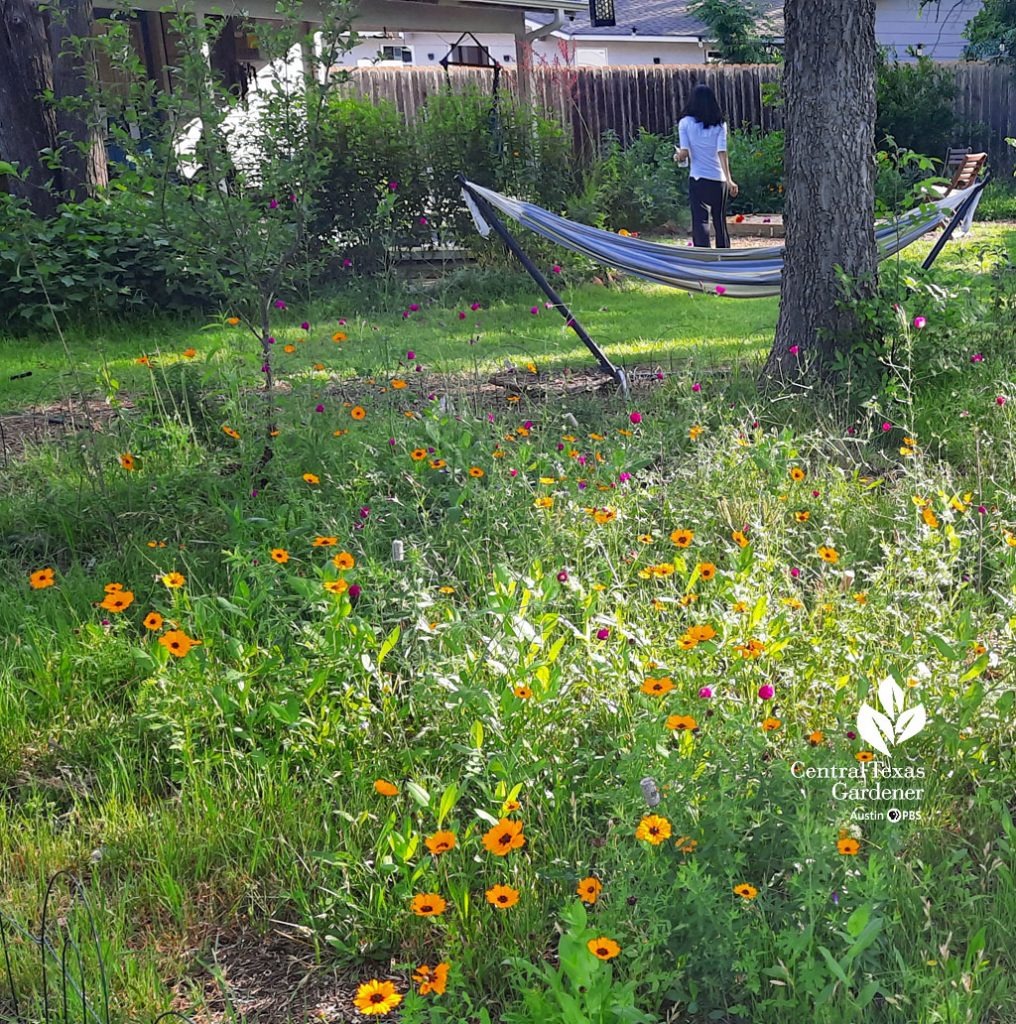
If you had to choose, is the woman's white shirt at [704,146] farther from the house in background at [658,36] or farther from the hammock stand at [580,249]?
the house in background at [658,36]

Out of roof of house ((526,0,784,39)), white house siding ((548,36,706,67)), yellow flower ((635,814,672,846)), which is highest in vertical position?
roof of house ((526,0,784,39))

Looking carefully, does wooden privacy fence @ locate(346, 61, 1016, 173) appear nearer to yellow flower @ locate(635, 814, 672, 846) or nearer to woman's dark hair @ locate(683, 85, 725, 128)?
A: woman's dark hair @ locate(683, 85, 725, 128)

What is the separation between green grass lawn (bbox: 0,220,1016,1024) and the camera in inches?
63.2

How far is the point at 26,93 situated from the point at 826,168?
5588 mm

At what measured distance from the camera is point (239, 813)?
2.04 meters

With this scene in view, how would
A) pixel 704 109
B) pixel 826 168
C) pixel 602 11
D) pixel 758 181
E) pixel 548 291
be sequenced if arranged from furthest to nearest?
1. pixel 602 11
2. pixel 758 181
3. pixel 704 109
4. pixel 548 291
5. pixel 826 168

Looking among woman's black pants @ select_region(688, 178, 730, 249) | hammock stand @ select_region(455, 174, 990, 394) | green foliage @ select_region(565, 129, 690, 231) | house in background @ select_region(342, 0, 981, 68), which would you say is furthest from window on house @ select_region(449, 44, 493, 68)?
house in background @ select_region(342, 0, 981, 68)

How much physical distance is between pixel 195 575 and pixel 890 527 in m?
1.85

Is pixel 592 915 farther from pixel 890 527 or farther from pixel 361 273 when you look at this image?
pixel 361 273

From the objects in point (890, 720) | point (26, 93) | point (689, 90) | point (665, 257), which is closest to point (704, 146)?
point (665, 257)

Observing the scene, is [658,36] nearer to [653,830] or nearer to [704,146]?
[704,146]

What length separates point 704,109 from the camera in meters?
8.60

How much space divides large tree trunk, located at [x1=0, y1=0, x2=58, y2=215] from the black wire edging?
661 cm

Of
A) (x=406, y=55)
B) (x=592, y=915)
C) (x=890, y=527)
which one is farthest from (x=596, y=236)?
(x=406, y=55)
